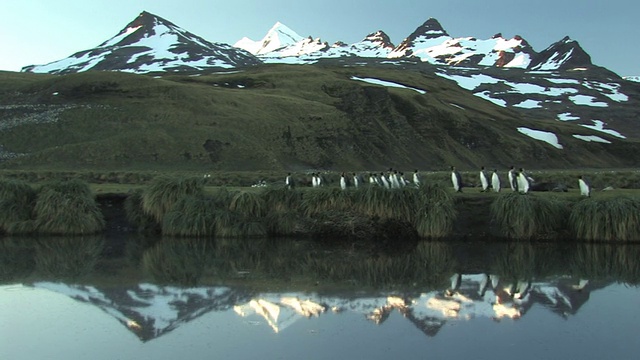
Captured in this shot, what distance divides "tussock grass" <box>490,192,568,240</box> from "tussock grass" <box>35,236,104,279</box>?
15.3 m

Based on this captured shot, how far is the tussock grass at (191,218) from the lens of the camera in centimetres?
2483

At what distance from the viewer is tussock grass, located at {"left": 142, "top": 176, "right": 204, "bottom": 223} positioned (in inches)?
1020

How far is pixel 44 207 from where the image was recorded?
84.2 ft

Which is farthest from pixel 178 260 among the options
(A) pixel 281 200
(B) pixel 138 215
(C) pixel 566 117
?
(C) pixel 566 117

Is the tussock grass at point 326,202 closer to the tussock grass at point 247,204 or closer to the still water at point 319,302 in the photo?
the tussock grass at point 247,204

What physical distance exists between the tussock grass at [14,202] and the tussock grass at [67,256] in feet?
7.04

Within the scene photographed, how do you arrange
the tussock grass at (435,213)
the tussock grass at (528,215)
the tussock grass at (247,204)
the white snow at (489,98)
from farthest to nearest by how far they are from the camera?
the white snow at (489,98) < the tussock grass at (247,204) < the tussock grass at (435,213) < the tussock grass at (528,215)

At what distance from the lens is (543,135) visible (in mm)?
83750

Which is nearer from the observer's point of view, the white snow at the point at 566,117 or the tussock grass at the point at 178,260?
the tussock grass at the point at 178,260

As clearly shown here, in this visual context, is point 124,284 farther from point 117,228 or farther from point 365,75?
point 365,75

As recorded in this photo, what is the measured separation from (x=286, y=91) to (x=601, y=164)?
137 ft

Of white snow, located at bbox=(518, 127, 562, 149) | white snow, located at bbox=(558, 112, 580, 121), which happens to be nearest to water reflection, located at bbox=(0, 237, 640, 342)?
white snow, located at bbox=(518, 127, 562, 149)

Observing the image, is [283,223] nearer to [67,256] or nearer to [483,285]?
[67,256]

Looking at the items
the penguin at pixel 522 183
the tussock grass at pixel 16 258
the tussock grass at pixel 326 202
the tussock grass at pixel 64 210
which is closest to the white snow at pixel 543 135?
the penguin at pixel 522 183
